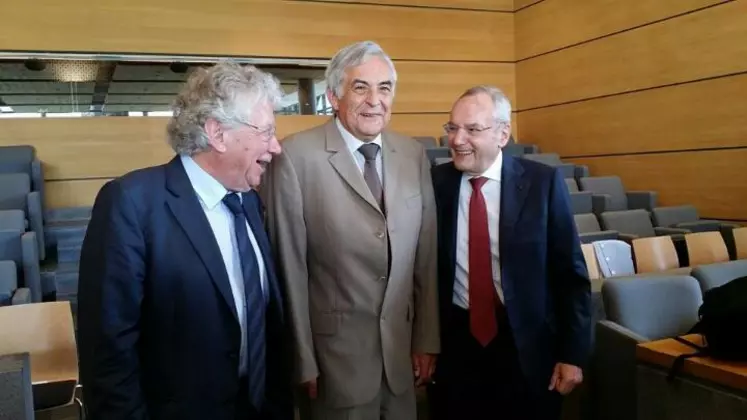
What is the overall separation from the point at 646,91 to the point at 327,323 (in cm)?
517

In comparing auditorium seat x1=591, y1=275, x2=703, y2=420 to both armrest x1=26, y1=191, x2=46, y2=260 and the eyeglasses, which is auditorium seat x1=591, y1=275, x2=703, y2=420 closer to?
the eyeglasses

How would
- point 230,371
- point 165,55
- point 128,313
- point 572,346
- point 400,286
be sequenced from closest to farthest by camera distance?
point 128,313, point 230,371, point 400,286, point 572,346, point 165,55

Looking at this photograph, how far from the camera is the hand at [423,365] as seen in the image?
168 centimetres

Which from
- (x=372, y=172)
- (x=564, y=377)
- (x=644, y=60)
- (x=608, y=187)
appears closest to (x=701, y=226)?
(x=608, y=187)

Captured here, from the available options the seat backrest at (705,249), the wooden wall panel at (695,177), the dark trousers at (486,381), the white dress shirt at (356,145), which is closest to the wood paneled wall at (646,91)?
the wooden wall panel at (695,177)

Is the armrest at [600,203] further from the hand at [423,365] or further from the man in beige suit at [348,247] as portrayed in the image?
the man in beige suit at [348,247]

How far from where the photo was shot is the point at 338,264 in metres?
1.53

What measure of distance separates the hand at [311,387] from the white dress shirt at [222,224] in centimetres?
23

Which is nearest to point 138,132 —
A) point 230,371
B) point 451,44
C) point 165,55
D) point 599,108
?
point 165,55

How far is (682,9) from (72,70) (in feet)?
18.0

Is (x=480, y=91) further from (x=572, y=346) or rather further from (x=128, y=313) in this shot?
(x=128, y=313)

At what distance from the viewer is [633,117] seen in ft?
19.4

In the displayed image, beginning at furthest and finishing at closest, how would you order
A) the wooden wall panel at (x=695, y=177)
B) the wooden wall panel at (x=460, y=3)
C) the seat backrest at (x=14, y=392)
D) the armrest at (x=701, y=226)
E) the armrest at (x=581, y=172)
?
the wooden wall panel at (x=460, y=3) < the armrest at (x=581, y=172) < the wooden wall panel at (x=695, y=177) < the armrest at (x=701, y=226) < the seat backrest at (x=14, y=392)

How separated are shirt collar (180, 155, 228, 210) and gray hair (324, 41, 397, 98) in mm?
436
